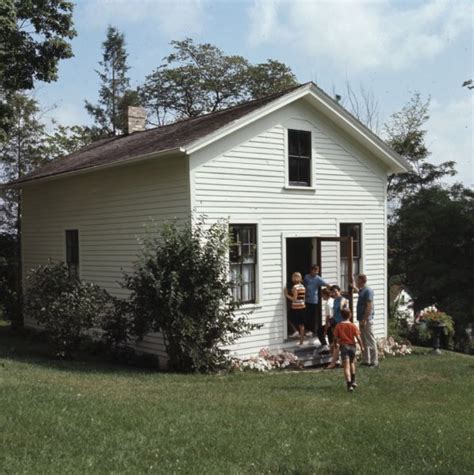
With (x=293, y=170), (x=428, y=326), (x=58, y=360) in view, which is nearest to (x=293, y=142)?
(x=293, y=170)

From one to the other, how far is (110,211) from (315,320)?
19.2 ft

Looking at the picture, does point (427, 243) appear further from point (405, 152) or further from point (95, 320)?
point (95, 320)

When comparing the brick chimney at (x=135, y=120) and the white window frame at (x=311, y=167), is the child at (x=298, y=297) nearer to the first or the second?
the white window frame at (x=311, y=167)

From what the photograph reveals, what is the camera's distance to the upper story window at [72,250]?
1716 cm

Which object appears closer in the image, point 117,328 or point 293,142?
point 117,328

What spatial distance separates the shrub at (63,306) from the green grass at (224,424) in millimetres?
1501

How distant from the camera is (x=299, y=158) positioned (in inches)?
602

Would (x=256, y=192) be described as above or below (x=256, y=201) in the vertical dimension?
above

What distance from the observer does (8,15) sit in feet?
46.4

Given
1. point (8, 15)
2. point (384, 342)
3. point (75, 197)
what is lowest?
point (384, 342)

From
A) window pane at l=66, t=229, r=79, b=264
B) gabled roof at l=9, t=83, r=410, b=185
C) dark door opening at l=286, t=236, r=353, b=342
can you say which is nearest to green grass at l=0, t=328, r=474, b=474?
dark door opening at l=286, t=236, r=353, b=342

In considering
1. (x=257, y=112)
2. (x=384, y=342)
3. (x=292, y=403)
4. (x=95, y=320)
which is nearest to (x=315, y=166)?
(x=257, y=112)

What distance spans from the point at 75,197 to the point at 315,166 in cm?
672

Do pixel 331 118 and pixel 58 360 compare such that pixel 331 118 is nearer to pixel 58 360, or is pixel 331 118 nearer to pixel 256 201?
pixel 256 201
